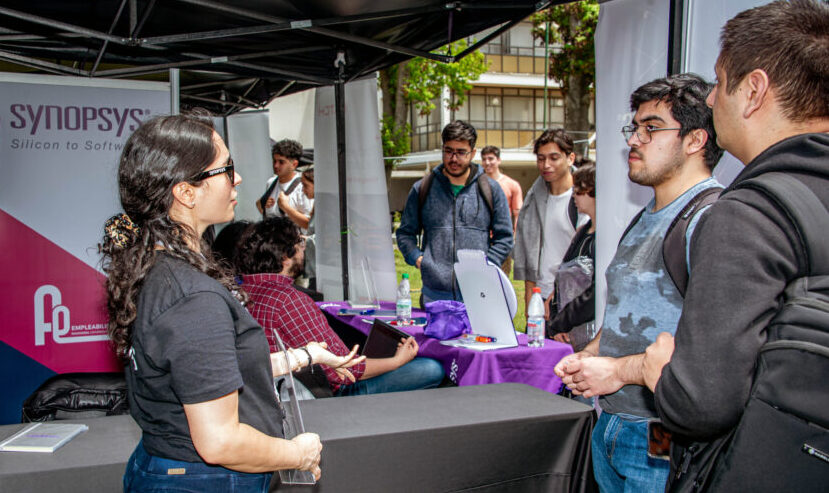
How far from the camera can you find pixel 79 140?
3.85 m

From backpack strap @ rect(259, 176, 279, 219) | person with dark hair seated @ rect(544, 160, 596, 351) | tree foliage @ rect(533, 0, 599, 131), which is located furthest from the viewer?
tree foliage @ rect(533, 0, 599, 131)

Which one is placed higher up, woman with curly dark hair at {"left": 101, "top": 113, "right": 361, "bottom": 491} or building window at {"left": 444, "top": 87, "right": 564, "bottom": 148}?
A: building window at {"left": 444, "top": 87, "right": 564, "bottom": 148}

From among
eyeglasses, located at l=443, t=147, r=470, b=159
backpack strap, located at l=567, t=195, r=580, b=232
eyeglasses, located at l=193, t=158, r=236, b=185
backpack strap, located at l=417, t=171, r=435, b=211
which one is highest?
eyeglasses, located at l=443, t=147, r=470, b=159

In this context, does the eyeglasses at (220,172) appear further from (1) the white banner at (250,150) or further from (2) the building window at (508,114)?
(2) the building window at (508,114)

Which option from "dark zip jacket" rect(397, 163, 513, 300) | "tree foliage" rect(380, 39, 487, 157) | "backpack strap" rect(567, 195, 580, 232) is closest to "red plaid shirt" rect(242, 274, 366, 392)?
"dark zip jacket" rect(397, 163, 513, 300)

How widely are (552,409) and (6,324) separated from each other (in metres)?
3.28

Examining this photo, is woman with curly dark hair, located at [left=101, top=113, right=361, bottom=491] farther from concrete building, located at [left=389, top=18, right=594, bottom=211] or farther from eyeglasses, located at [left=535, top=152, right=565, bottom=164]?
concrete building, located at [left=389, top=18, right=594, bottom=211]

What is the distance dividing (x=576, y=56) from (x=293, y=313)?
11.2 meters

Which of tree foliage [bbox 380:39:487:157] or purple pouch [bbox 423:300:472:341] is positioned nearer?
purple pouch [bbox 423:300:472:341]

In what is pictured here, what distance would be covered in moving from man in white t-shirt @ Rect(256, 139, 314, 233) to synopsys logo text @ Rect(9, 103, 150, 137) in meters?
2.29

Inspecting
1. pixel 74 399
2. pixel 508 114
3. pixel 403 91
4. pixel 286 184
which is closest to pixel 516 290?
pixel 286 184

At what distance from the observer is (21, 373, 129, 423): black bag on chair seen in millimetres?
2254

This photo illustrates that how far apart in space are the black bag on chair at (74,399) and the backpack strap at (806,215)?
7.32 feet

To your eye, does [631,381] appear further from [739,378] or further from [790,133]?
[790,133]
